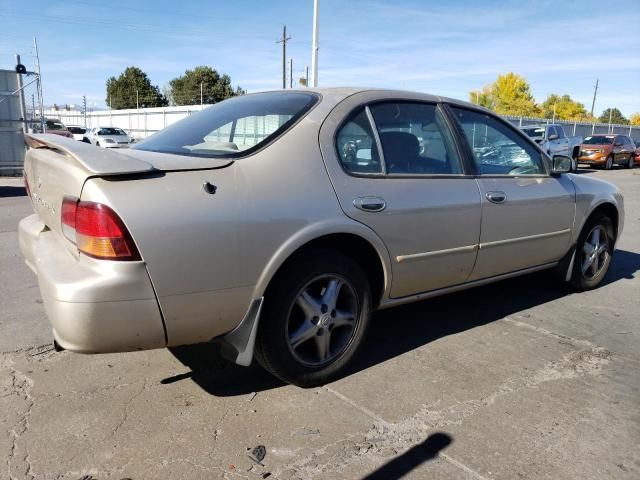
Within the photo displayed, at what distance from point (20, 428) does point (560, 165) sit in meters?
4.12

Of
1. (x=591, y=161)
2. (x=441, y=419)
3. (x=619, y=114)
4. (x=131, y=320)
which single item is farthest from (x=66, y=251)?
(x=619, y=114)

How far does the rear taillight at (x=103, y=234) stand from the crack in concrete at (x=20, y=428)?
93cm

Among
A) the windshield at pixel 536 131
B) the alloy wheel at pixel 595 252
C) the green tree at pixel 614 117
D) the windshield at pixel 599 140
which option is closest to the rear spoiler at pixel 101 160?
the alloy wheel at pixel 595 252

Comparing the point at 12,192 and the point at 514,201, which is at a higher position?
the point at 514,201

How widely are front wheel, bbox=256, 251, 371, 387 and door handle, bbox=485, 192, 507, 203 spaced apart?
1.17 meters

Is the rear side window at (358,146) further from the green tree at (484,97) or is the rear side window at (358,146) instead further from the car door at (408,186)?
the green tree at (484,97)

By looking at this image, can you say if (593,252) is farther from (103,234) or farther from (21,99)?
(21,99)

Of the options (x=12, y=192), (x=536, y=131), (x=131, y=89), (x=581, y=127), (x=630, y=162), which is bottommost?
(x=12, y=192)

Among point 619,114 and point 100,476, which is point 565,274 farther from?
point 619,114

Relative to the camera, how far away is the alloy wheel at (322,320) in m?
2.85

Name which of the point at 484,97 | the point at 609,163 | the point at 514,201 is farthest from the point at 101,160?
the point at 484,97

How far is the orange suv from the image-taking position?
23.7 metres

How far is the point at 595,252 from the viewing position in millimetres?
4848

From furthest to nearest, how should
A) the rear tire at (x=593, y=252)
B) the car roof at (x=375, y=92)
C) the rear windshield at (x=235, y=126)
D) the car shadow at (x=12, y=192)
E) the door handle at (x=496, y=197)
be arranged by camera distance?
the car shadow at (x=12, y=192) → the rear tire at (x=593, y=252) → the door handle at (x=496, y=197) → the car roof at (x=375, y=92) → the rear windshield at (x=235, y=126)
